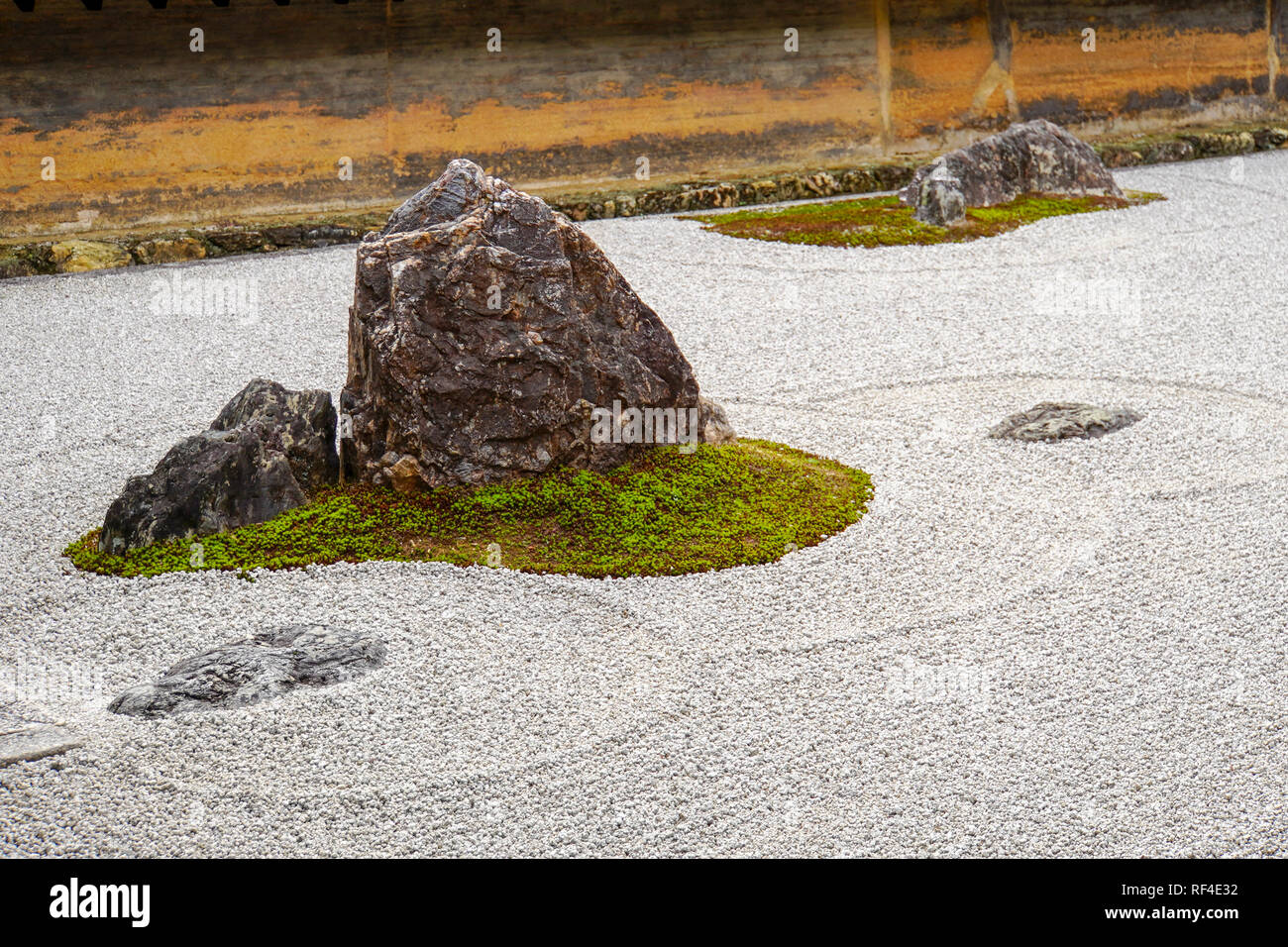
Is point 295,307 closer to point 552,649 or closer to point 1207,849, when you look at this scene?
point 552,649

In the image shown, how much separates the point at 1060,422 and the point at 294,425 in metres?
4.58

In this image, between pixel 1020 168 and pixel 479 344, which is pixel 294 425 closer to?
pixel 479 344

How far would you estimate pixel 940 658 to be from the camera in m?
5.11

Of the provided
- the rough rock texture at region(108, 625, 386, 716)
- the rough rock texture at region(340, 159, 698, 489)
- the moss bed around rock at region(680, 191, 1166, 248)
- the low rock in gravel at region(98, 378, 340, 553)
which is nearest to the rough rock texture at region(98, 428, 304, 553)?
the low rock in gravel at region(98, 378, 340, 553)

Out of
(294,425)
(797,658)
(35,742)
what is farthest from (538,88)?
(35,742)

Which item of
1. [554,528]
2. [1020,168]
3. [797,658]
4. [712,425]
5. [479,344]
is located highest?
[1020,168]

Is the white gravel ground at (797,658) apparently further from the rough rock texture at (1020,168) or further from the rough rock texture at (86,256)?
the rough rock texture at (1020,168)

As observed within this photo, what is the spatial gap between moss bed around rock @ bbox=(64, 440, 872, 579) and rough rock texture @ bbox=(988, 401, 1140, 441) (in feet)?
4.80

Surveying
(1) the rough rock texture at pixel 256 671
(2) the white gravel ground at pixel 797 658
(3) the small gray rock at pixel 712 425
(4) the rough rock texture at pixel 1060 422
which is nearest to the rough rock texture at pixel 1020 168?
(2) the white gravel ground at pixel 797 658

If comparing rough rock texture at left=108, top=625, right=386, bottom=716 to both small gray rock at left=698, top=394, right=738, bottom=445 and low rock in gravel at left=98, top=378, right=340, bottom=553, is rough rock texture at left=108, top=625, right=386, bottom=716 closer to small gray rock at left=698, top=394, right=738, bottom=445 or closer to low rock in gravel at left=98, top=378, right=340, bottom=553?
low rock in gravel at left=98, top=378, right=340, bottom=553

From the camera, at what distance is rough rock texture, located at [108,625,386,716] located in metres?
4.82

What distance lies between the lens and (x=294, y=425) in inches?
265

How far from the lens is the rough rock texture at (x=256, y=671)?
15.8ft

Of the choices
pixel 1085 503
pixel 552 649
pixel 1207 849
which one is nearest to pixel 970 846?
pixel 1207 849
